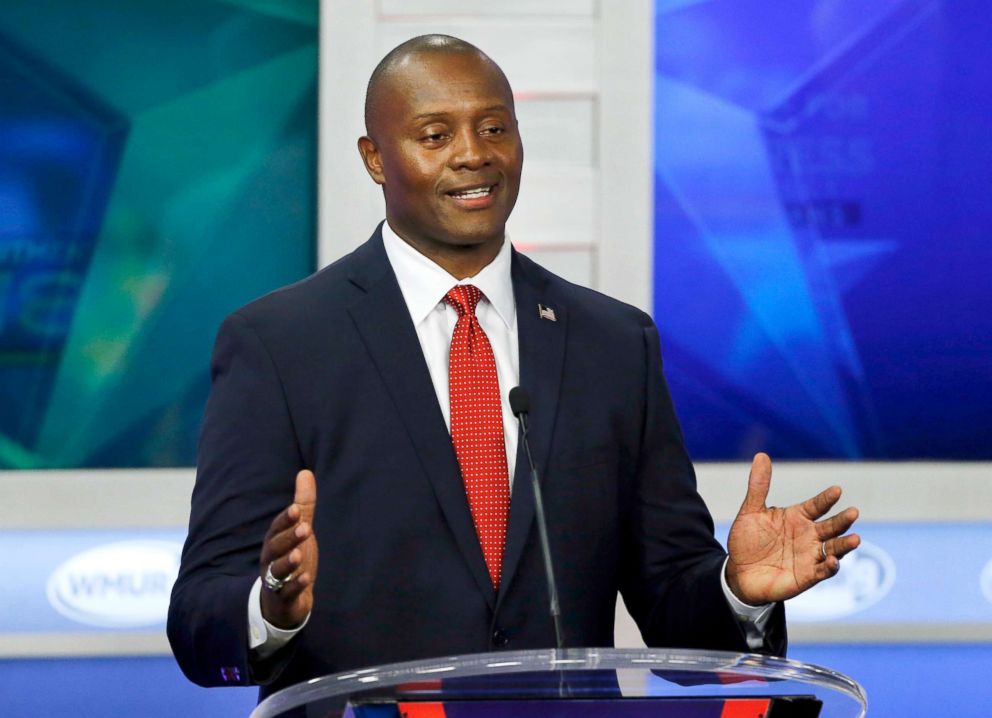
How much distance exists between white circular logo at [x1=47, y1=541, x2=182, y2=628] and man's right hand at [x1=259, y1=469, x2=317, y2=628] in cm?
218

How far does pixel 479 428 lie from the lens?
2270 millimetres

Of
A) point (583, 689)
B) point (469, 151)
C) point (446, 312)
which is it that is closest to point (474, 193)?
point (469, 151)

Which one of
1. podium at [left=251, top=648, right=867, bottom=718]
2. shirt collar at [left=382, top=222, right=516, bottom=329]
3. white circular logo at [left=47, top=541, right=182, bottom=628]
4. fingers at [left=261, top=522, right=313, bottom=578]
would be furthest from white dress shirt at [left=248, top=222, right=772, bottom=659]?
white circular logo at [left=47, top=541, right=182, bottom=628]

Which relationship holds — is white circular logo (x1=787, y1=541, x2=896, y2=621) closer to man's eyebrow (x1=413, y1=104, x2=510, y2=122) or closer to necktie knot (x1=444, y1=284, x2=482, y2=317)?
necktie knot (x1=444, y1=284, x2=482, y2=317)

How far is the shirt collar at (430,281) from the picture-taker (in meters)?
2.35

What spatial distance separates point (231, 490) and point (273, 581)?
41cm

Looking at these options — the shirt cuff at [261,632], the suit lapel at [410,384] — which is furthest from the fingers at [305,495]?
the suit lapel at [410,384]

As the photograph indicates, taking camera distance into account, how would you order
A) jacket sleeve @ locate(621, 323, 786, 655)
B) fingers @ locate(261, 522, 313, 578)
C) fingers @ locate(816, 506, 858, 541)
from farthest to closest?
jacket sleeve @ locate(621, 323, 786, 655)
fingers @ locate(816, 506, 858, 541)
fingers @ locate(261, 522, 313, 578)

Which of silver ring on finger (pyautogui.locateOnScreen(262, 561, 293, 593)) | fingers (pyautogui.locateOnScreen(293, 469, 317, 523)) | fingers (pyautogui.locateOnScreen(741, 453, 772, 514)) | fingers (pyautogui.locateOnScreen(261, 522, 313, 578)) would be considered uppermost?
fingers (pyautogui.locateOnScreen(741, 453, 772, 514))

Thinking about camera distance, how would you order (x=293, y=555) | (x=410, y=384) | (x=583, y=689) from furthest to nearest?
(x=410, y=384) < (x=293, y=555) < (x=583, y=689)

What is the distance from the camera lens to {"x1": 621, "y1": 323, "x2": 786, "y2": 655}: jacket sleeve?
225 centimetres

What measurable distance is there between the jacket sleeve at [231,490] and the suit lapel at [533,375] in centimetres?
32

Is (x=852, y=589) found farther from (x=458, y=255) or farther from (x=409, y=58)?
(x=409, y=58)

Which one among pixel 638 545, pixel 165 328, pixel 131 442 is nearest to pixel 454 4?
pixel 165 328
